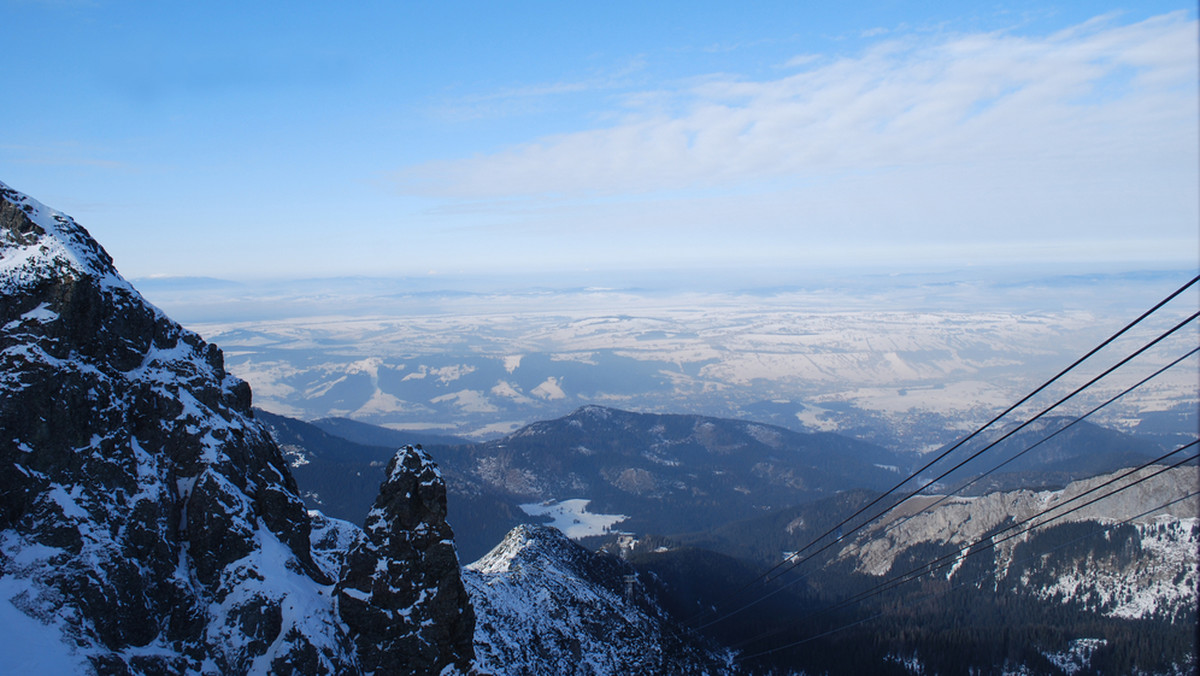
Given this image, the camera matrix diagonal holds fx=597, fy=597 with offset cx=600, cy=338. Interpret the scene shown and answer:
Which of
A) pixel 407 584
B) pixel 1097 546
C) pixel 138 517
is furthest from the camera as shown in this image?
pixel 1097 546

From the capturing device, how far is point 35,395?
32.9 metres

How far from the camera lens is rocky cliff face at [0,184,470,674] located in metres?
31.3

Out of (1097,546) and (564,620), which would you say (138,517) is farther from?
(1097,546)

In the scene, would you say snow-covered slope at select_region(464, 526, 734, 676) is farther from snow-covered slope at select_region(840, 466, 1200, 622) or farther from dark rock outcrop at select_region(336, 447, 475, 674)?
snow-covered slope at select_region(840, 466, 1200, 622)

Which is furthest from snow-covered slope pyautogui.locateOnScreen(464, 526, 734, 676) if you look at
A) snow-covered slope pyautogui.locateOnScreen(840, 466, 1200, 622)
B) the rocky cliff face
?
snow-covered slope pyautogui.locateOnScreen(840, 466, 1200, 622)

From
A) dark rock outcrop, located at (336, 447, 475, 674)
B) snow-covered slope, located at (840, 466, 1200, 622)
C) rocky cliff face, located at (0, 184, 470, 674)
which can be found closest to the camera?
rocky cliff face, located at (0, 184, 470, 674)

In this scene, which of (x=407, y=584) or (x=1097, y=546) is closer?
(x=407, y=584)

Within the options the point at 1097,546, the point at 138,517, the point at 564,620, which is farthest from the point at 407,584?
the point at 1097,546

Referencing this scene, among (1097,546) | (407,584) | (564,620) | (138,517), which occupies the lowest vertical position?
(1097,546)

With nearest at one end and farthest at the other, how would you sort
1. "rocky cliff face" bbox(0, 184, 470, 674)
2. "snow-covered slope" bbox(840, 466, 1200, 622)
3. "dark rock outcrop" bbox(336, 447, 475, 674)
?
"rocky cliff face" bbox(0, 184, 470, 674), "dark rock outcrop" bbox(336, 447, 475, 674), "snow-covered slope" bbox(840, 466, 1200, 622)

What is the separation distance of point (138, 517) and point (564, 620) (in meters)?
51.4

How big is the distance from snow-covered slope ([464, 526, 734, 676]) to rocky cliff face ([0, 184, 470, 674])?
23381 millimetres

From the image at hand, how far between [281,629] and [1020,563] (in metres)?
160

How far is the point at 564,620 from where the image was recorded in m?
74.0
